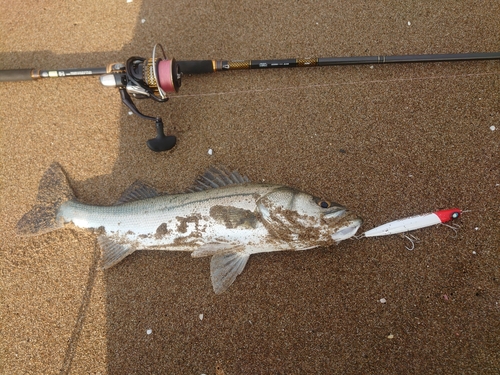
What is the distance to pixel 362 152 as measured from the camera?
2643 mm

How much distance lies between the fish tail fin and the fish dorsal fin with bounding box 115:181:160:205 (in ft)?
1.43

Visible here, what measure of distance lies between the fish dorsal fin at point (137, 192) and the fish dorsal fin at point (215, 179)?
1.02 feet

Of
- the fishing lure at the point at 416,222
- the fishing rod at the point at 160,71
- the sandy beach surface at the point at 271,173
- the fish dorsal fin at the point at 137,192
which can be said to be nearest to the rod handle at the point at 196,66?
the fishing rod at the point at 160,71

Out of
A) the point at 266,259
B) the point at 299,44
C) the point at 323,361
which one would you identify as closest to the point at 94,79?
the point at 299,44

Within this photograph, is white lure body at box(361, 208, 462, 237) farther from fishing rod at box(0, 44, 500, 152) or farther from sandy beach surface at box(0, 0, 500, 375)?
fishing rod at box(0, 44, 500, 152)

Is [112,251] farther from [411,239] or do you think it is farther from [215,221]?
[411,239]

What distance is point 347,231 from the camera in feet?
7.27

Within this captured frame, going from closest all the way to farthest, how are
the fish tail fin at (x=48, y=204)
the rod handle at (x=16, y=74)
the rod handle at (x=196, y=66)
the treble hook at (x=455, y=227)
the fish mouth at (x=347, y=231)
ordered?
the fish mouth at (x=347, y=231) → the treble hook at (x=455, y=227) → the fish tail fin at (x=48, y=204) → the rod handle at (x=196, y=66) → the rod handle at (x=16, y=74)

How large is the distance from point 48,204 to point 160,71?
1393mm

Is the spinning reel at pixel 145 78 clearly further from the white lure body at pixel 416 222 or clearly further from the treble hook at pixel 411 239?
the treble hook at pixel 411 239

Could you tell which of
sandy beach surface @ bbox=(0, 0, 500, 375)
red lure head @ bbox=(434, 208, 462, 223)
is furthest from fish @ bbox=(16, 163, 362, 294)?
red lure head @ bbox=(434, 208, 462, 223)

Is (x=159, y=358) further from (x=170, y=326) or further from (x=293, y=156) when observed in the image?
(x=293, y=156)

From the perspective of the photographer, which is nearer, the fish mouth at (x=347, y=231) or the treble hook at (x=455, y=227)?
the fish mouth at (x=347, y=231)

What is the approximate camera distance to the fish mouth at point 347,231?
7.21 feet
